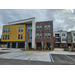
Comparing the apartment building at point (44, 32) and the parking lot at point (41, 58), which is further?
the apartment building at point (44, 32)

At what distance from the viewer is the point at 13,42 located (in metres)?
27.8

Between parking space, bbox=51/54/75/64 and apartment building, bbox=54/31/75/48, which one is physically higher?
apartment building, bbox=54/31/75/48

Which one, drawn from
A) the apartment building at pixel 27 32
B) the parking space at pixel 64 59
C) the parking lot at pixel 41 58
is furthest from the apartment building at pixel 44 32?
the parking space at pixel 64 59

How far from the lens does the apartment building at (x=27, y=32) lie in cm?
2302

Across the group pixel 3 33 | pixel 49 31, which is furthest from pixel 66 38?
pixel 3 33

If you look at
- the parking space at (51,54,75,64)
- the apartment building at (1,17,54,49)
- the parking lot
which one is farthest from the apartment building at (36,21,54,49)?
the parking space at (51,54,75,64)

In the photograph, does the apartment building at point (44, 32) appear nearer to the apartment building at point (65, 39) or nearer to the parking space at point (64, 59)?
the parking space at point (64, 59)

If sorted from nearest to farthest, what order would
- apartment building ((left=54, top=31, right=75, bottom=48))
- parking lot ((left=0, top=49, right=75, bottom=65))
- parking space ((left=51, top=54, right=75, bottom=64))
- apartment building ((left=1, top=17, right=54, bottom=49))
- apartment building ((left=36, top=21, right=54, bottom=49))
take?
1. parking lot ((left=0, top=49, right=75, bottom=65))
2. parking space ((left=51, top=54, right=75, bottom=64))
3. apartment building ((left=36, top=21, right=54, bottom=49))
4. apartment building ((left=1, top=17, right=54, bottom=49))
5. apartment building ((left=54, top=31, right=75, bottom=48))

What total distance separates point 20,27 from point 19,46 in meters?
8.67

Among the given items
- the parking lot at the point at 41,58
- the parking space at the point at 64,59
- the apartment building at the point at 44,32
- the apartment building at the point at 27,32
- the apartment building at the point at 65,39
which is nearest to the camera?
the parking lot at the point at 41,58

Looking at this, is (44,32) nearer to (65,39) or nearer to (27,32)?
(27,32)

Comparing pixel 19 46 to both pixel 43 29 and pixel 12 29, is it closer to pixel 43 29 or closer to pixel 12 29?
pixel 12 29

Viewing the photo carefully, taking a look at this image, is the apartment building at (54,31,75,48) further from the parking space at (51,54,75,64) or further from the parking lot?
the parking space at (51,54,75,64)

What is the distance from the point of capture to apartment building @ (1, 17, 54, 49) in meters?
23.0
